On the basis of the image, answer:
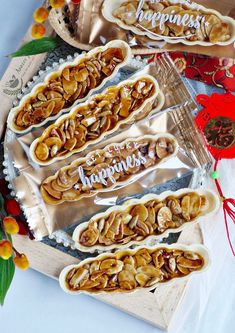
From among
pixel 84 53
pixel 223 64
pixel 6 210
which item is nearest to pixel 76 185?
pixel 6 210

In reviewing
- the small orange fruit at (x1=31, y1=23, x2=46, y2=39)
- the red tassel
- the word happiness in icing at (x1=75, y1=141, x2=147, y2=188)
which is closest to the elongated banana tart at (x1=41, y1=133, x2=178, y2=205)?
the word happiness in icing at (x1=75, y1=141, x2=147, y2=188)

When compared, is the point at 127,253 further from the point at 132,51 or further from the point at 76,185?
the point at 132,51

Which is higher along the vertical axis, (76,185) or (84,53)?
(84,53)

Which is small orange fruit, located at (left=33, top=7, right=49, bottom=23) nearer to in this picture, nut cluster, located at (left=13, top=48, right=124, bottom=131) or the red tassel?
nut cluster, located at (left=13, top=48, right=124, bottom=131)

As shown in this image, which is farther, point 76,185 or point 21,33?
point 21,33

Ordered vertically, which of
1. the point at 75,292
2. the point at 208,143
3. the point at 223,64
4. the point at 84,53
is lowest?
the point at 75,292
